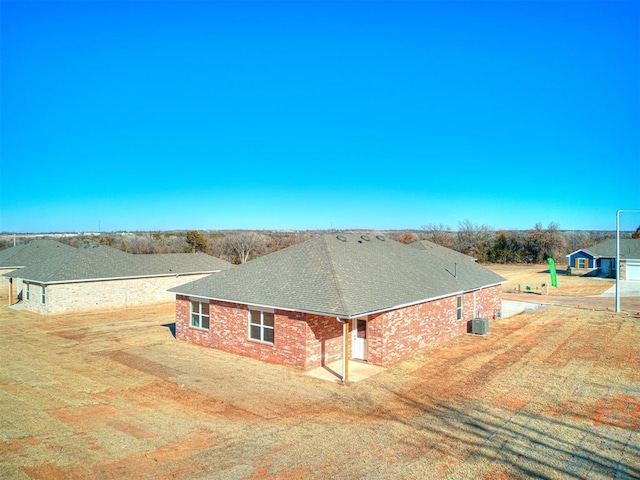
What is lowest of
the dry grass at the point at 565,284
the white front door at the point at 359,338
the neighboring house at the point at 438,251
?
the dry grass at the point at 565,284

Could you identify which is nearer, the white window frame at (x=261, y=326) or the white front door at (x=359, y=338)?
the white window frame at (x=261, y=326)

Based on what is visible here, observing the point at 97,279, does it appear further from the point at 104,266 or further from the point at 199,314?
the point at 199,314

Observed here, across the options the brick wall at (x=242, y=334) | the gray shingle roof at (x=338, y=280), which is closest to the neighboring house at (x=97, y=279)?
the brick wall at (x=242, y=334)

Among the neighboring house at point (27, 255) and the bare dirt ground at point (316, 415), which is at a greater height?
the neighboring house at point (27, 255)

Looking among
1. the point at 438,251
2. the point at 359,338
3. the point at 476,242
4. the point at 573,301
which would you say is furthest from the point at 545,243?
the point at 359,338

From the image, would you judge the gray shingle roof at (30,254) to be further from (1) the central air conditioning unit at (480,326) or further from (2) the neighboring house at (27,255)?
(1) the central air conditioning unit at (480,326)

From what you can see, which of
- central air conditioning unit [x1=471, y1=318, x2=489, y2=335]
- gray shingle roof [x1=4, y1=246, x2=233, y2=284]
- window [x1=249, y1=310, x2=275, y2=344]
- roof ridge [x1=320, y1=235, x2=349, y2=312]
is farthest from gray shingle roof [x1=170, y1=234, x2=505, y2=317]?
gray shingle roof [x1=4, y1=246, x2=233, y2=284]
